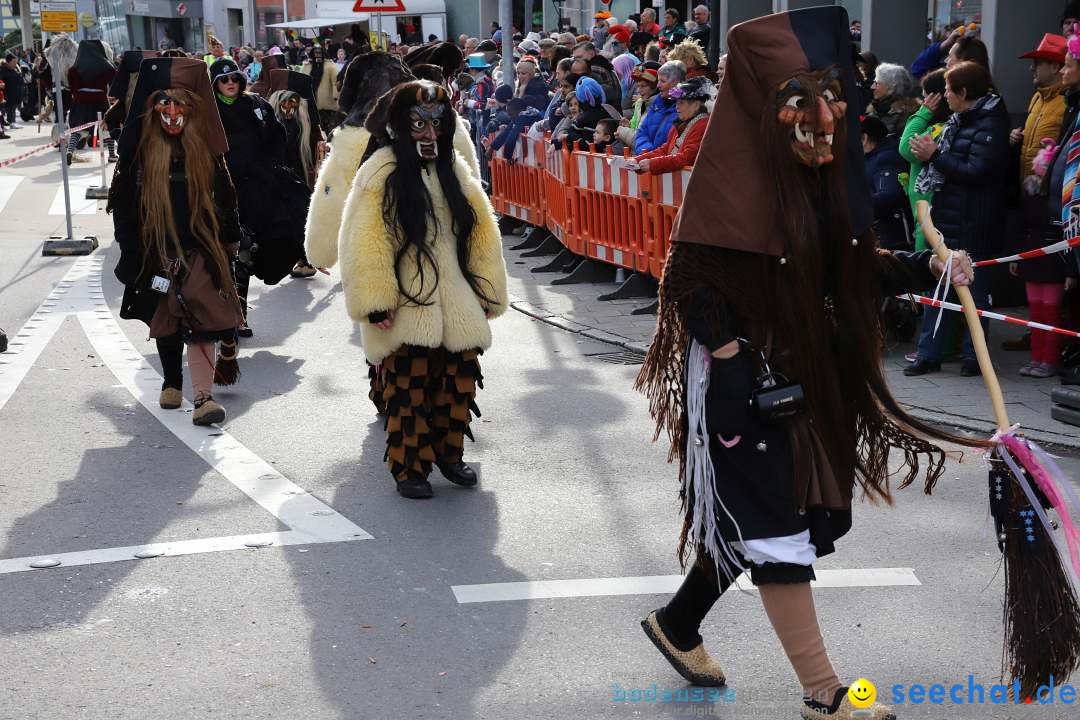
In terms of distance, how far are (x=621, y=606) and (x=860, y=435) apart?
123cm

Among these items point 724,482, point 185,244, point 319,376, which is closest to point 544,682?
point 724,482

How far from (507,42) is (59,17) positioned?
21.1 ft

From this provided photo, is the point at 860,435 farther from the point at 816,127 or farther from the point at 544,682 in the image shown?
the point at 544,682

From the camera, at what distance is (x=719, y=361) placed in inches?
149

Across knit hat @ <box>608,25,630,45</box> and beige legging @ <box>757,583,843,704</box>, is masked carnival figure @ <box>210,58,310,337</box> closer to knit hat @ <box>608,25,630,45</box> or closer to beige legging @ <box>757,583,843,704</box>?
beige legging @ <box>757,583,843,704</box>

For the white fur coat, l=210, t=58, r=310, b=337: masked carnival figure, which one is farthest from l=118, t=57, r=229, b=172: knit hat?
l=210, t=58, r=310, b=337: masked carnival figure

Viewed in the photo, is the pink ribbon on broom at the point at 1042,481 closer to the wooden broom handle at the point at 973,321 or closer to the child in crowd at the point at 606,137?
the wooden broom handle at the point at 973,321

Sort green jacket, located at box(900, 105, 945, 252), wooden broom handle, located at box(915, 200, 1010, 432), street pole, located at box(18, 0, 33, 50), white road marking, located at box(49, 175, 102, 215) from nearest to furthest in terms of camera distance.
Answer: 1. wooden broom handle, located at box(915, 200, 1010, 432)
2. green jacket, located at box(900, 105, 945, 252)
3. white road marking, located at box(49, 175, 102, 215)
4. street pole, located at box(18, 0, 33, 50)

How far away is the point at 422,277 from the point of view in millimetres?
6121

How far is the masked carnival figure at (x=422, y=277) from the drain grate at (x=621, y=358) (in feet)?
9.37

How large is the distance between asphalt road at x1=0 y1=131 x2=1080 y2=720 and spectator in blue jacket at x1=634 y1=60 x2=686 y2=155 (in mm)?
2964

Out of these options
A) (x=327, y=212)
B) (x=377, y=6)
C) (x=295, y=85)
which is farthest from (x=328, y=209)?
(x=377, y=6)

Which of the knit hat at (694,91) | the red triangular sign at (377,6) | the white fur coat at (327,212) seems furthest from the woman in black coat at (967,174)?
the red triangular sign at (377,6)

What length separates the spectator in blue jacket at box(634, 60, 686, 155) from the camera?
35.4 feet
